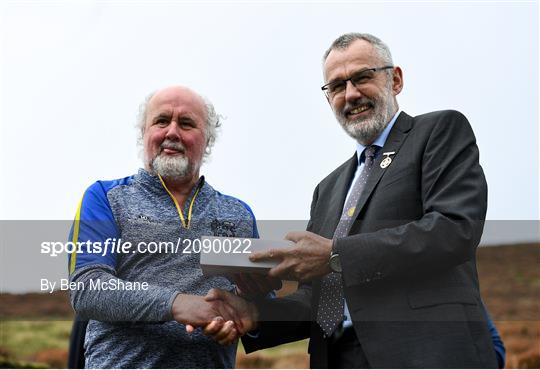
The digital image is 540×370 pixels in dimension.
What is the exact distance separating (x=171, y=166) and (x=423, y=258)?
137 cm

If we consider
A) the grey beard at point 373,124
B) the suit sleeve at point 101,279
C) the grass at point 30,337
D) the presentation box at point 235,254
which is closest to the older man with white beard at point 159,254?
the suit sleeve at point 101,279

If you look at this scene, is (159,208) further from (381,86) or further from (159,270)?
(381,86)

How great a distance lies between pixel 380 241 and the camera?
8.03 feet

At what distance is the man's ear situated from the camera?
10.6 ft

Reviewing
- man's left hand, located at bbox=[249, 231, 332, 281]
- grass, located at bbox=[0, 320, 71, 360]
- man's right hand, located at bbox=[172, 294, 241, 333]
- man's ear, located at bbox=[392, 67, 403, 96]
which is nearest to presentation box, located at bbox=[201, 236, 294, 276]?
man's left hand, located at bbox=[249, 231, 332, 281]

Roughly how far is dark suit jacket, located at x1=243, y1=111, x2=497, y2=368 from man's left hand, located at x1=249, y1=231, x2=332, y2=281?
98 mm

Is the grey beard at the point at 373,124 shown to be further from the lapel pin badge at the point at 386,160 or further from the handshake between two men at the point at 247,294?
the handshake between two men at the point at 247,294

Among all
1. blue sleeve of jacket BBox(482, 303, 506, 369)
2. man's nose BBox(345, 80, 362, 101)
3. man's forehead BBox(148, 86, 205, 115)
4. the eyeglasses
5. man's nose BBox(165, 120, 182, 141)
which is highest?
the eyeglasses

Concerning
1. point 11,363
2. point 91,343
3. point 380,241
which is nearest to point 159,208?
point 91,343

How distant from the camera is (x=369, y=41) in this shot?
3.13 meters

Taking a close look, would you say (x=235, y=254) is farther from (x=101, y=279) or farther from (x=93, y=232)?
(x=93, y=232)

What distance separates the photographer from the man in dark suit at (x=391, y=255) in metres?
2.41

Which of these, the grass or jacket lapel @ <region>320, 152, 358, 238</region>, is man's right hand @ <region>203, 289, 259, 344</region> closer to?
jacket lapel @ <region>320, 152, 358, 238</region>

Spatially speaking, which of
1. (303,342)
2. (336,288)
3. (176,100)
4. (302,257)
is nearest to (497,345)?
(336,288)
